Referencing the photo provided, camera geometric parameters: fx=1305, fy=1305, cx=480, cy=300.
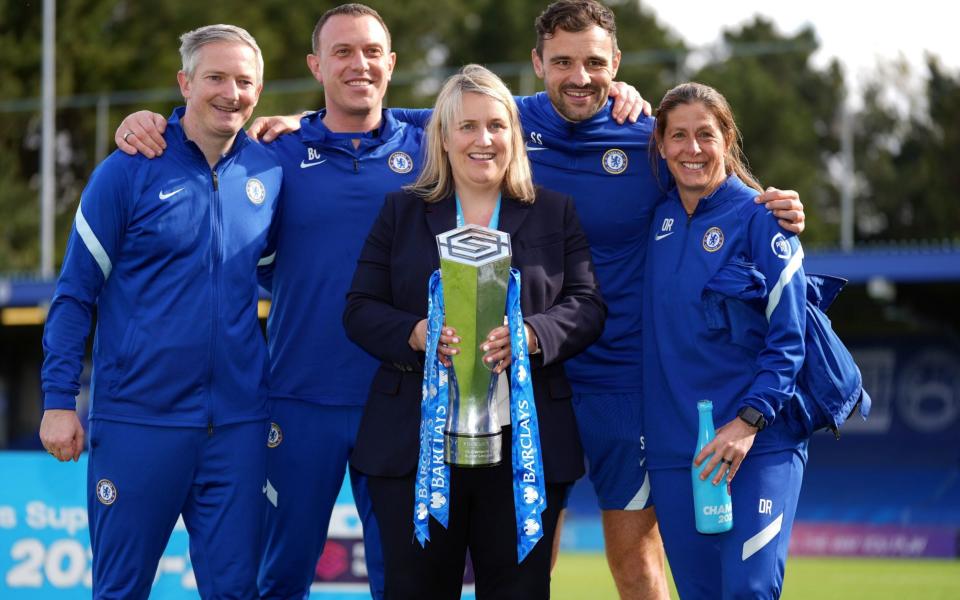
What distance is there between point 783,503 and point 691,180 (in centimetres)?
115

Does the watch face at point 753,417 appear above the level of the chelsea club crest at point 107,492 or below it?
above

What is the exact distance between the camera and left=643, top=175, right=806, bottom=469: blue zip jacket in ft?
14.0

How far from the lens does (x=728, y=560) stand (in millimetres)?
4328

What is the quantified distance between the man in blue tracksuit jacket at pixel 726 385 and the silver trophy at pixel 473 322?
856 mm

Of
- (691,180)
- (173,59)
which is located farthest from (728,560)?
(173,59)

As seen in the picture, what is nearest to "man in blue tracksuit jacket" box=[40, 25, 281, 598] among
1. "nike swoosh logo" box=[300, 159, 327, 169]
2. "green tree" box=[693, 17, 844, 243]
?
"nike swoosh logo" box=[300, 159, 327, 169]

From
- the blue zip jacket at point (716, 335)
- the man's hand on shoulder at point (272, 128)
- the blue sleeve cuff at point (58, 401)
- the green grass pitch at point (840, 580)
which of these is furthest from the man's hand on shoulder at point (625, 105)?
the green grass pitch at point (840, 580)

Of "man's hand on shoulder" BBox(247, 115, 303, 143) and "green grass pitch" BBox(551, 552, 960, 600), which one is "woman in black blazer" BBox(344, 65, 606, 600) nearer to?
"man's hand on shoulder" BBox(247, 115, 303, 143)

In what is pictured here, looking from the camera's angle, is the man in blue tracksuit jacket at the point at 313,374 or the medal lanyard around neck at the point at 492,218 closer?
the medal lanyard around neck at the point at 492,218

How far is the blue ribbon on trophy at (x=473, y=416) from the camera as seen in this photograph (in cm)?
381

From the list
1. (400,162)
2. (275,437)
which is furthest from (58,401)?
(400,162)

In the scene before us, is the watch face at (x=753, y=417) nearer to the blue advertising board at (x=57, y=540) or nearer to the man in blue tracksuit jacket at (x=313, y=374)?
the man in blue tracksuit jacket at (x=313, y=374)

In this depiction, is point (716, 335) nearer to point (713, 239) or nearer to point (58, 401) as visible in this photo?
point (713, 239)

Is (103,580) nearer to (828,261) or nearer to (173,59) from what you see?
(828,261)
